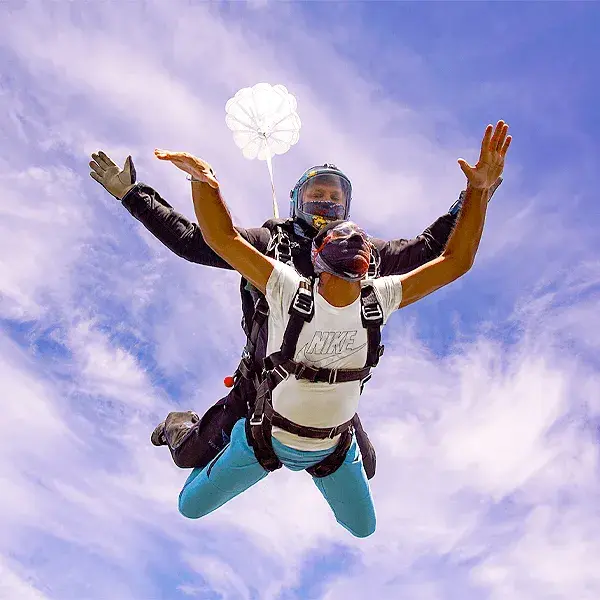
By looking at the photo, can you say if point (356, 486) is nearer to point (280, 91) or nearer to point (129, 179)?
point (129, 179)

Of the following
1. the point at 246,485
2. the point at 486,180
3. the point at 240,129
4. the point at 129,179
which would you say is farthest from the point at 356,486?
the point at 240,129

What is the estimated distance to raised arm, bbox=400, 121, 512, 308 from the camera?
196 inches

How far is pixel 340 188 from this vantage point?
6137 millimetres

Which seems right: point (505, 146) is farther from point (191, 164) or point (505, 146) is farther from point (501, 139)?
point (191, 164)

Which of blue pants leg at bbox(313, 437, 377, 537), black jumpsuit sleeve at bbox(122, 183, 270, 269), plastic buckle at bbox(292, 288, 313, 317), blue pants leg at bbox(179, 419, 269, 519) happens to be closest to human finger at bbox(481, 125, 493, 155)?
plastic buckle at bbox(292, 288, 313, 317)

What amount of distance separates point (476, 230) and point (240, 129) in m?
3.07

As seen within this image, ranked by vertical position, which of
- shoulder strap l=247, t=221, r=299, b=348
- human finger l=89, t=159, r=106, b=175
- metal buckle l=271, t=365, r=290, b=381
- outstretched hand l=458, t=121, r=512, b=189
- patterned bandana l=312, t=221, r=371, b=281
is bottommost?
metal buckle l=271, t=365, r=290, b=381

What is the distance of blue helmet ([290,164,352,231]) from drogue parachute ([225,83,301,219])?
1002 mm

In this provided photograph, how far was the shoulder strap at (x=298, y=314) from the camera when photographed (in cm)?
464

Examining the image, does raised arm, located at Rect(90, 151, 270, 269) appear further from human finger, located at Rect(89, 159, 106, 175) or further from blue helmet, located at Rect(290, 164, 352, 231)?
blue helmet, located at Rect(290, 164, 352, 231)

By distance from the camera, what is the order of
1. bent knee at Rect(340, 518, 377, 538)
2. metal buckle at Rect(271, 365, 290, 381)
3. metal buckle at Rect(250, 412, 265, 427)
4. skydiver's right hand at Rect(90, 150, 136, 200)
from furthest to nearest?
bent knee at Rect(340, 518, 377, 538) → skydiver's right hand at Rect(90, 150, 136, 200) → metal buckle at Rect(250, 412, 265, 427) → metal buckle at Rect(271, 365, 290, 381)

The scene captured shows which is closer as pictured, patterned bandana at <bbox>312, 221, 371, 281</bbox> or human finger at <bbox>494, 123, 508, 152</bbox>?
patterned bandana at <bbox>312, 221, 371, 281</bbox>

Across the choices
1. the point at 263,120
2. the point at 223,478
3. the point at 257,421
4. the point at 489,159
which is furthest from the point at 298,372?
the point at 263,120

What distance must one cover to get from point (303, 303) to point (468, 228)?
1.48 meters
